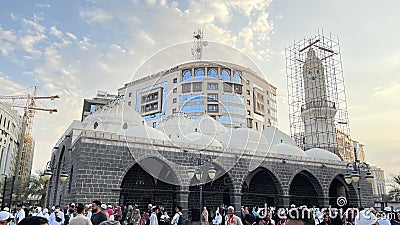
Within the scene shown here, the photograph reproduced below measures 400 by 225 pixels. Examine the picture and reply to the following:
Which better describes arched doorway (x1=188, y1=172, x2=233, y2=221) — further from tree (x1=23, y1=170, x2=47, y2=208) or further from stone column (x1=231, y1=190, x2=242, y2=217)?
tree (x1=23, y1=170, x2=47, y2=208)

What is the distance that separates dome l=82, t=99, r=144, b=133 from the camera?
67.5 feet

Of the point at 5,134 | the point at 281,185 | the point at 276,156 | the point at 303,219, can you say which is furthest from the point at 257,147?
the point at 5,134

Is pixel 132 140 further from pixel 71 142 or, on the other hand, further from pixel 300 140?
pixel 300 140

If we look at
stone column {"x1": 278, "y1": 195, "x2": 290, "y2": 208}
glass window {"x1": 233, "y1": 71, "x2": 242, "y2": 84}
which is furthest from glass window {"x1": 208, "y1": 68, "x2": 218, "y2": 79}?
stone column {"x1": 278, "y1": 195, "x2": 290, "y2": 208}

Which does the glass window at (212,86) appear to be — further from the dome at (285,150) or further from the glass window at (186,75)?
the dome at (285,150)

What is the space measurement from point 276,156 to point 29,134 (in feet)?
217

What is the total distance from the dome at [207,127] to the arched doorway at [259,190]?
3455 mm

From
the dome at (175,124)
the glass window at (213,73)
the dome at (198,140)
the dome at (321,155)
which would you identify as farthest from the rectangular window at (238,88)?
the dome at (321,155)

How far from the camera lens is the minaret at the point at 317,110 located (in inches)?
1078

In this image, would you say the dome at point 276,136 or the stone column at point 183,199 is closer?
the stone column at point 183,199

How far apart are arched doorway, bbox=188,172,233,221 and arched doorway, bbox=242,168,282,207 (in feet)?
4.89

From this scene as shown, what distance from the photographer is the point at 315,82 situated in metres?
28.4

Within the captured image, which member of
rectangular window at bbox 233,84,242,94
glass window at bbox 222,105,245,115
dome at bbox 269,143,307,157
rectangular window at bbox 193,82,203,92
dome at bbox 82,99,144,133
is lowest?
dome at bbox 269,143,307,157

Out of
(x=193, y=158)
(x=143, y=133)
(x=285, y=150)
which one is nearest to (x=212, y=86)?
(x=193, y=158)
